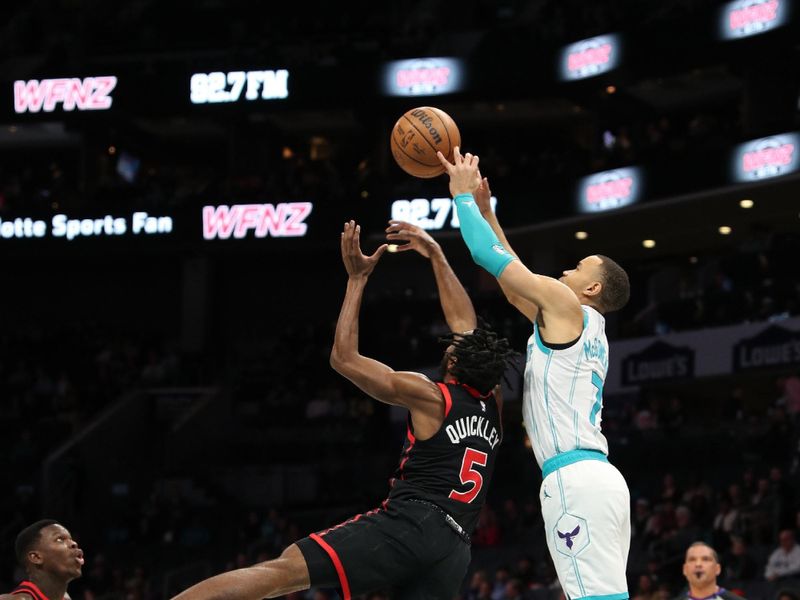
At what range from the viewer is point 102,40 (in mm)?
38312

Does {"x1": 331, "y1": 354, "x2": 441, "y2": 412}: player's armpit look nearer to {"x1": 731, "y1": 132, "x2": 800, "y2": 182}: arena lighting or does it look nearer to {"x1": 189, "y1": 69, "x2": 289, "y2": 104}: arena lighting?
{"x1": 731, "y1": 132, "x2": 800, "y2": 182}: arena lighting

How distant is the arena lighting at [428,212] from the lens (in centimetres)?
2898

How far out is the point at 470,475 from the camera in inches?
294

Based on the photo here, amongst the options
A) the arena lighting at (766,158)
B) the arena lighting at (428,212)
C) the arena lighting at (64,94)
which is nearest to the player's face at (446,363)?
the arena lighting at (766,158)

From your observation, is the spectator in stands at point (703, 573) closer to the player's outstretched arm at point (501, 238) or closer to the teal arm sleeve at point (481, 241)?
the player's outstretched arm at point (501, 238)

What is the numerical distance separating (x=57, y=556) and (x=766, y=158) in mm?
19626

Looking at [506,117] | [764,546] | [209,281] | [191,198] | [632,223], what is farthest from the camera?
[209,281]

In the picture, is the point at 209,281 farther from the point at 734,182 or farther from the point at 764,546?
the point at 764,546

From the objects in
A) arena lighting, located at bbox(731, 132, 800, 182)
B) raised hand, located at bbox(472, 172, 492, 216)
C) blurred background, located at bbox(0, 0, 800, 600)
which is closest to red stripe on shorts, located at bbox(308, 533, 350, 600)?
raised hand, located at bbox(472, 172, 492, 216)

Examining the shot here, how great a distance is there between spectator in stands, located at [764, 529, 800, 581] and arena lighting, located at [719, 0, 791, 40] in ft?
43.4

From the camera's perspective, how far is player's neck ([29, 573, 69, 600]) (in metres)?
7.81

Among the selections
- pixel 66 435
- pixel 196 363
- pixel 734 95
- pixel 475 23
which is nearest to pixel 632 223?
pixel 734 95

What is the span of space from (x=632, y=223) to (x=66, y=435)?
1330cm

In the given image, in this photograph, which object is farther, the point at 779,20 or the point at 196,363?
the point at 196,363
